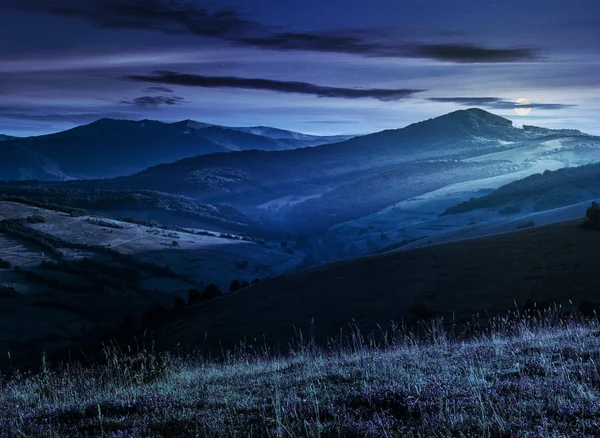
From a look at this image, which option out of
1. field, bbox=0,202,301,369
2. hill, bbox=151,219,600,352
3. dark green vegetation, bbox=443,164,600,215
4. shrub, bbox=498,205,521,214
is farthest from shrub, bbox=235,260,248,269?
hill, bbox=151,219,600,352

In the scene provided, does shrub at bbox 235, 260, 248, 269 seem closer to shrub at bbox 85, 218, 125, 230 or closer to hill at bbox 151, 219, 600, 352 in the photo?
shrub at bbox 85, 218, 125, 230

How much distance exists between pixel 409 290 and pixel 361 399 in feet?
75.6

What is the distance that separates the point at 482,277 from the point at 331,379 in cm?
2239

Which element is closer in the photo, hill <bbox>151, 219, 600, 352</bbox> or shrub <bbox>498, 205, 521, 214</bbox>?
hill <bbox>151, 219, 600, 352</bbox>

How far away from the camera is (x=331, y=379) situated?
829cm

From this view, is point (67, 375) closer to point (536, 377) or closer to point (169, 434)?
point (169, 434)

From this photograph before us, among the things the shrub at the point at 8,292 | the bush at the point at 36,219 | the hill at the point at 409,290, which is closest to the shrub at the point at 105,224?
the bush at the point at 36,219

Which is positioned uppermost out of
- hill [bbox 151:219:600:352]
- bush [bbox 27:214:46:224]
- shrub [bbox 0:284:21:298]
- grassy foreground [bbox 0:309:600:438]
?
grassy foreground [bbox 0:309:600:438]

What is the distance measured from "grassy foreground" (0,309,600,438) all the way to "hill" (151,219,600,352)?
1387 cm

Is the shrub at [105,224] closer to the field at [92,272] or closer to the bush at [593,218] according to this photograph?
the field at [92,272]

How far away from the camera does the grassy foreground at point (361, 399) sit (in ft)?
17.5

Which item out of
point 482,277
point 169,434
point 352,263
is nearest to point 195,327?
point 352,263

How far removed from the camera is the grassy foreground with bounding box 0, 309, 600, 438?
5.35 m

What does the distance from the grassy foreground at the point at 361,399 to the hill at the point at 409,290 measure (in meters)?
13.9
